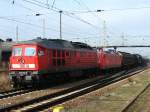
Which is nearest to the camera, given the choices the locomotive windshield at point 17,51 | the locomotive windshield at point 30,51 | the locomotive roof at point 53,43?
the locomotive windshield at point 30,51

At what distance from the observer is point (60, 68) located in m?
28.1

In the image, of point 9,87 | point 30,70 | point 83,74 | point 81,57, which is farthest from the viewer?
point 83,74

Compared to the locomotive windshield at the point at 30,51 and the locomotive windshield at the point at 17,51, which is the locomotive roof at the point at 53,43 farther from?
the locomotive windshield at the point at 17,51

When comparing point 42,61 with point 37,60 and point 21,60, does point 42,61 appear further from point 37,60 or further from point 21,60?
point 21,60

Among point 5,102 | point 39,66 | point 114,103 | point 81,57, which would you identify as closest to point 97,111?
point 114,103

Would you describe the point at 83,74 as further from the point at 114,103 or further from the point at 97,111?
the point at 97,111

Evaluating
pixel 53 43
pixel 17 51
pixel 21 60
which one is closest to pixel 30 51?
pixel 21 60

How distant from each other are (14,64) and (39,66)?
185 centimetres

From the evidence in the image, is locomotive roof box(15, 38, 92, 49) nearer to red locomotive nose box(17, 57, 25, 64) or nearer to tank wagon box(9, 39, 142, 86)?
tank wagon box(9, 39, 142, 86)

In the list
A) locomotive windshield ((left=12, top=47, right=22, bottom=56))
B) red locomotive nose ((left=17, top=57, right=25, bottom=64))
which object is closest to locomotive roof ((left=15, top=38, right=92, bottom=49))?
locomotive windshield ((left=12, top=47, right=22, bottom=56))

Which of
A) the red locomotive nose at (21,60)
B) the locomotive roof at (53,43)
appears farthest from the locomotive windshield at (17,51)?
the locomotive roof at (53,43)

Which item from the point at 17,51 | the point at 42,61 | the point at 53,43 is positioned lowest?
the point at 42,61

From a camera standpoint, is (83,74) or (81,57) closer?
(81,57)

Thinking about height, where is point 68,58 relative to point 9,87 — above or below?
above
